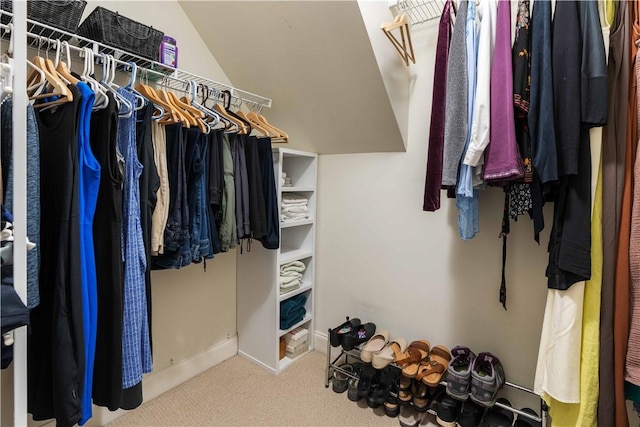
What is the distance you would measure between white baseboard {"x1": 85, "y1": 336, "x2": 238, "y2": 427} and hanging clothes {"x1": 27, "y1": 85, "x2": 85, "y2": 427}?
728mm

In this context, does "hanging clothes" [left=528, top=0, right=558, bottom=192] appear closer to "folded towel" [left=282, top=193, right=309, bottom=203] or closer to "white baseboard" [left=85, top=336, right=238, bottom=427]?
"folded towel" [left=282, top=193, right=309, bottom=203]

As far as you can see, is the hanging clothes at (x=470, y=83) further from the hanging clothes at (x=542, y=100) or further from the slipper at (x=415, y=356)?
the slipper at (x=415, y=356)

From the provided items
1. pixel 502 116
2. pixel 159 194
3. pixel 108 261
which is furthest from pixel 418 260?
pixel 108 261

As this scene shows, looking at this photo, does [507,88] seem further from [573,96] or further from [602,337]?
[602,337]

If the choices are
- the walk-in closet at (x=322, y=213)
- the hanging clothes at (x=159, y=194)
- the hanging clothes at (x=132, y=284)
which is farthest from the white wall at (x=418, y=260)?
the hanging clothes at (x=132, y=284)

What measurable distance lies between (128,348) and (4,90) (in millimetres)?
787

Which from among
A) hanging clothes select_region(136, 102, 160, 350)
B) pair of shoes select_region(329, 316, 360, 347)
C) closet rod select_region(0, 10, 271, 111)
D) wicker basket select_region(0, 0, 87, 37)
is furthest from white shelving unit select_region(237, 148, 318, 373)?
wicker basket select_region(0, 0, 87, 37)

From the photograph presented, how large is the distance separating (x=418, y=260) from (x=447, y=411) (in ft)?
2.40

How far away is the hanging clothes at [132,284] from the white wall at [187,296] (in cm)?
72

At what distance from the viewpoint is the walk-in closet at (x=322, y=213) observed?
0.98 m

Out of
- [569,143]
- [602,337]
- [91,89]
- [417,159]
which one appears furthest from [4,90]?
[602,337]

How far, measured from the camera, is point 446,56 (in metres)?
1.33

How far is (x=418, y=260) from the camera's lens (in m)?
1.84

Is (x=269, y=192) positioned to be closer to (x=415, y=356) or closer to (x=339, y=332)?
(x=339, y=332)
